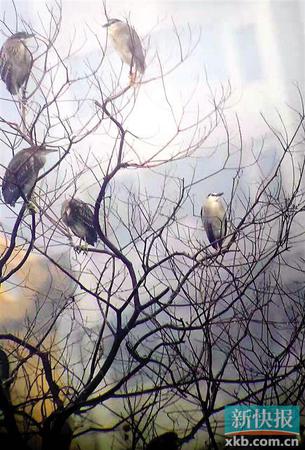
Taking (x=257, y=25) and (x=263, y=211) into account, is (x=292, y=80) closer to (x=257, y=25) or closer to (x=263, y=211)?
(x=257, y=25)

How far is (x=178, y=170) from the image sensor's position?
1924mm

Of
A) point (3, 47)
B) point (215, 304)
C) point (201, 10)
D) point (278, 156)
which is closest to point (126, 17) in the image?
point (201, 10)

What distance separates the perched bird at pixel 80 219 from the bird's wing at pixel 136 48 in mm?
519

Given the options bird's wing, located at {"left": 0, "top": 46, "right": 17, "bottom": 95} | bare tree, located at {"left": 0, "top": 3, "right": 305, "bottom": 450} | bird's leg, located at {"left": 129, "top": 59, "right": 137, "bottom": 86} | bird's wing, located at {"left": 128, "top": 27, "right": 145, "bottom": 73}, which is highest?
bird's wing, located at {"left": 128, "top": 27, "right": 145, "bottom": 73}

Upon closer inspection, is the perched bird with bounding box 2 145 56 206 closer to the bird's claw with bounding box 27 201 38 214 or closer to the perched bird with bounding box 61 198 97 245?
the bird's claw with bounding box 27 201 38 214

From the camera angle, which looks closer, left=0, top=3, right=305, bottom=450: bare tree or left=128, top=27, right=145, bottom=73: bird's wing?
left=0, top=3, right=305, bottom=450: bare tree

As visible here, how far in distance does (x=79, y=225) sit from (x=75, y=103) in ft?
1.37

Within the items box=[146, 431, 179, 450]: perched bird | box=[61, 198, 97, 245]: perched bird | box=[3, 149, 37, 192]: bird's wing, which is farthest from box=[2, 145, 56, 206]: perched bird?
box=[146, 431, 179, 450]: perched bird

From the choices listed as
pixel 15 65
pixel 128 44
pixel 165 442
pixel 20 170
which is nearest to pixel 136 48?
pixel 128 44

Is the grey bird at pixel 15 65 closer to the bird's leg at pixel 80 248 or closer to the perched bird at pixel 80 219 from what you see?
the perched bird at pixel 80 219

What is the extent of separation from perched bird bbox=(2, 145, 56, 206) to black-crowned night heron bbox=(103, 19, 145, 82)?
431 millimetres

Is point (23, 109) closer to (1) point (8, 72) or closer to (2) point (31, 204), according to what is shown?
(1) point (8, 72)

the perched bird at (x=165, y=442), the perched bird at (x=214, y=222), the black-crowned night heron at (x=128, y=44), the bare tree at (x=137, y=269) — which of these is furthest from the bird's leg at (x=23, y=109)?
the perched bird at (x=165, y=442)

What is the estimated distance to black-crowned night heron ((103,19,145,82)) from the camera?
76.0 inches
